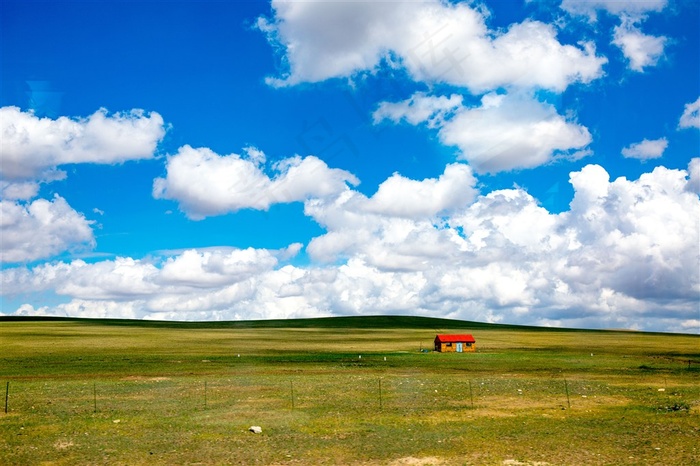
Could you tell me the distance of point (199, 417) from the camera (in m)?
32.4

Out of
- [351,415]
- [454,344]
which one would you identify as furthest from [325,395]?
[454,344]

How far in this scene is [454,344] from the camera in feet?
290

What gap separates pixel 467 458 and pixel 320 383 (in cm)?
2500

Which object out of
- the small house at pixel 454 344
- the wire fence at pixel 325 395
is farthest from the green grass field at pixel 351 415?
the small house at pixel 454 344

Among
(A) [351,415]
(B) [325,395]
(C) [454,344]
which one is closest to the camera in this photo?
(A) [351,415]

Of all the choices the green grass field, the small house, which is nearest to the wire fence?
the green grass field

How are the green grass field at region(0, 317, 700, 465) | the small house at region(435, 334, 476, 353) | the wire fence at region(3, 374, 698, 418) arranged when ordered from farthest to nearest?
the small house at region(435, 334, 476, 353), the wire fence at region(3, 374, 698, 418), the green grass field at region(0, 317, 700, 465)

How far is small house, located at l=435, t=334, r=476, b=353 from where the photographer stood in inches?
3467

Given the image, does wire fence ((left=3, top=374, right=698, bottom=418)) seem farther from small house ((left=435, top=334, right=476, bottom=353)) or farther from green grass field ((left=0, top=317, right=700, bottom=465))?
small house ((left=435, top=334, right=476, bottom=353))

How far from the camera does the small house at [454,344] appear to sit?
88062 mm

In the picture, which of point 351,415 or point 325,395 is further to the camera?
point 325,395

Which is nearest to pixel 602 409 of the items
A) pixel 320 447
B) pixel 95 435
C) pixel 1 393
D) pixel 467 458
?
pixel 467 458

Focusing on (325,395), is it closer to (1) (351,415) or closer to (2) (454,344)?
(1) (351,415)

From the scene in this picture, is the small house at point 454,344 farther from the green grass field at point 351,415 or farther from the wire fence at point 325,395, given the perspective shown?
the wire fence at point 325,395
